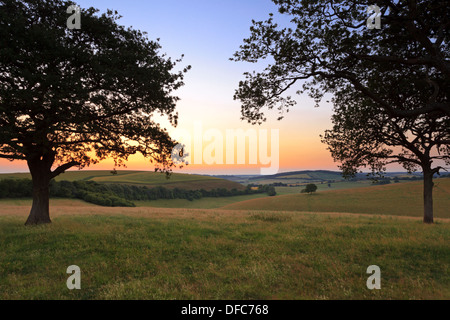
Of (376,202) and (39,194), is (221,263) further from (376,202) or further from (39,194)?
(376,202)

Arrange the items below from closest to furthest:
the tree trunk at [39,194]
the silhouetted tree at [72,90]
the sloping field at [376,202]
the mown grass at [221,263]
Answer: the mown grass at [221,263], the silhouetted tree at [72,90], the tree trunk at [39,194], the sloping field at [376,202]

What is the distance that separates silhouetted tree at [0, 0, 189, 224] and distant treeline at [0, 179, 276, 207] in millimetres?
32004

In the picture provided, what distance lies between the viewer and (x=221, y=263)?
10.2 metres

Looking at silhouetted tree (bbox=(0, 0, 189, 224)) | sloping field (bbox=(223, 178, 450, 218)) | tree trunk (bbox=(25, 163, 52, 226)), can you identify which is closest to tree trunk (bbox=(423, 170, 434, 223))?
silhouetted tree (bbox=(0, 0, 189, 224))

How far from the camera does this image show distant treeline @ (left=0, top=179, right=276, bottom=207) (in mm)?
64312

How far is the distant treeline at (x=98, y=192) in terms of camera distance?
64.3 meters

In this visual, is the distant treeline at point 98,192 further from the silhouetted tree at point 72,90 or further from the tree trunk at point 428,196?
the tree trunk at point 428,196

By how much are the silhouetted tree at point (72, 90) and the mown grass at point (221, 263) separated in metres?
5.71

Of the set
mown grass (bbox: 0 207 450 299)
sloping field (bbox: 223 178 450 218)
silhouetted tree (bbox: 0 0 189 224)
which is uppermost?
silhouetted tree (bbox: 0 0 189 224)

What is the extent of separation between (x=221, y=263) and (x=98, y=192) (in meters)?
80.0

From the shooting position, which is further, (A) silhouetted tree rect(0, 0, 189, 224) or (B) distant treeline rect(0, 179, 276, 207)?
(B) distant treeline rect(0, 179, 276, 207)

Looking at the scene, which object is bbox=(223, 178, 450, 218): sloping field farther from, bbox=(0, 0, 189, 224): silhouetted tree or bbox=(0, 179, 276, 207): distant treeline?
bbox=(0, 0, 189, 224): silhouetted tree

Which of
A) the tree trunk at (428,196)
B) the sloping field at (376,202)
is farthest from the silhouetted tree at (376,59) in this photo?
the sloping field at (376,202)

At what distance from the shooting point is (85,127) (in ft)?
50.9
